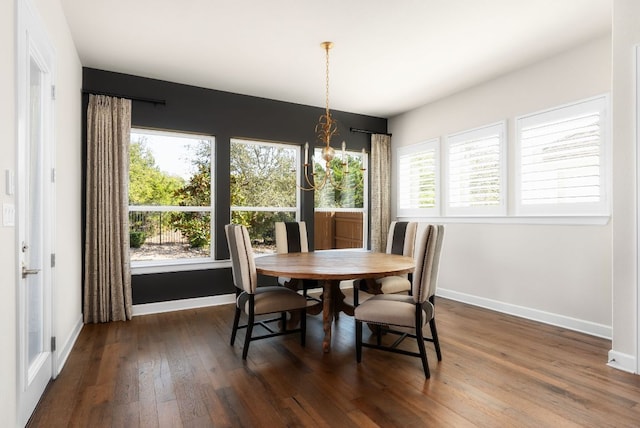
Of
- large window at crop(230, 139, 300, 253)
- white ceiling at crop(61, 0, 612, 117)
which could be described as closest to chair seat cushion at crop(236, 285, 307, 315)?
large window at crop(230, 139, 300, 253)

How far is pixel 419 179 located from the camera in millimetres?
5375

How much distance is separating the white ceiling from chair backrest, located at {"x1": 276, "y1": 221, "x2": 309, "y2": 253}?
5.80 feet

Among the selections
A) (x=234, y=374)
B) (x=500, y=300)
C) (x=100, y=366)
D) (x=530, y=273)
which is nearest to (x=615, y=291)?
(x=530, y=273)

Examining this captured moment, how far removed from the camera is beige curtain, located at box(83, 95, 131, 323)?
3781mm

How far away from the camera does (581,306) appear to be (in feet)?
11.4

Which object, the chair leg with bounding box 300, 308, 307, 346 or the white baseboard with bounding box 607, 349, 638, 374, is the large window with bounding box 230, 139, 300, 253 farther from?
the white baseboard with bounding box 607, 349, 638, 374

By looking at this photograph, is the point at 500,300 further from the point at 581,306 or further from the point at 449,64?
the point at 449,64

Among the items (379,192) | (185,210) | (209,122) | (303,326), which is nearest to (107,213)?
(185,210)

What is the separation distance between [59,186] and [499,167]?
4462 millimetres

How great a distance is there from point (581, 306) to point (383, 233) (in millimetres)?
2800

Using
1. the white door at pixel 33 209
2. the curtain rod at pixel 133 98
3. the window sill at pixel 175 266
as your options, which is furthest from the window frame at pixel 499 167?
the white door at pixel 33 209

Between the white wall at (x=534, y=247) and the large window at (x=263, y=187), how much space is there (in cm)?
222

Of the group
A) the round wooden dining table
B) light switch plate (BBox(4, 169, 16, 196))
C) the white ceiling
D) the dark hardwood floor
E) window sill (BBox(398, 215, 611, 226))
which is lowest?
the dark hardwood floor

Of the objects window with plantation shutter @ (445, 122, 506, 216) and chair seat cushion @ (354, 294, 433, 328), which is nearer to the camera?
chair seat cushion @ (354, 294, 433, 328)
